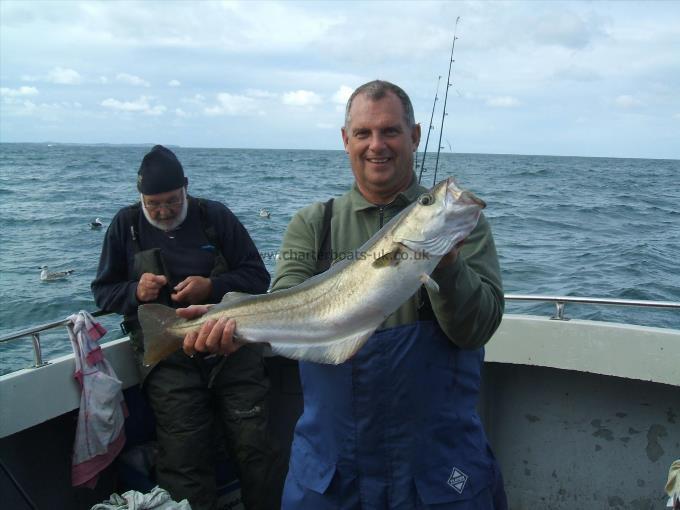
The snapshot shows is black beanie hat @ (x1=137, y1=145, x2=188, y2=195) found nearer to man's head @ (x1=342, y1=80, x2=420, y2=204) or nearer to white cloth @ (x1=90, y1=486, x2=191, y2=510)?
man's head @ (x1=342, y1=80, x2=420, y2=204)

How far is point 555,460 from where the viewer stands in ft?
15.7

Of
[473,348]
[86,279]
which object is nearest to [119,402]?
[473,348]

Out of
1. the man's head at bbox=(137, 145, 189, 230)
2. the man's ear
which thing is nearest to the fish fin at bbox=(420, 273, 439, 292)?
the man's ear

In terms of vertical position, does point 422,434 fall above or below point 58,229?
above

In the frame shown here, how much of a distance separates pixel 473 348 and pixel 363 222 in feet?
2.74

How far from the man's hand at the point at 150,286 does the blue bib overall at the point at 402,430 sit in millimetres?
1781

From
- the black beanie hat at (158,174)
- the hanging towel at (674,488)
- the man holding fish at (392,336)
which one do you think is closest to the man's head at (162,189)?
the black beanie hat at (158,174)

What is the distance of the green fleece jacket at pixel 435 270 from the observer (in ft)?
8.57

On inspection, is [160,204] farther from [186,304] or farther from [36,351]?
[36,351]

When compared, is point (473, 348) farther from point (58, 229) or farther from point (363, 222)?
point (58, 229)

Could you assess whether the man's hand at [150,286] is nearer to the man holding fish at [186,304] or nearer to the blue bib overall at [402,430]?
the man holding fish at [186,304]

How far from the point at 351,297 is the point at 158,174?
88.3 inches

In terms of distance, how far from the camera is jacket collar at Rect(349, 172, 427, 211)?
3068 mm

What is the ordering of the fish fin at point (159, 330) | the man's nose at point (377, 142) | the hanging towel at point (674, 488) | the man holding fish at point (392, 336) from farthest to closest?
the fish fin at point (159, 330) < the hanging towel at point (674, 488) < the man's nose at point (377, 142) < the man holding fish at point (392, 336)
